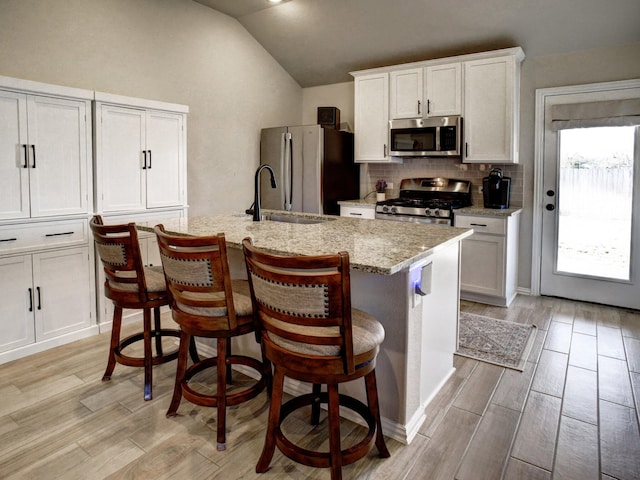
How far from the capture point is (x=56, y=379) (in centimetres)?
265

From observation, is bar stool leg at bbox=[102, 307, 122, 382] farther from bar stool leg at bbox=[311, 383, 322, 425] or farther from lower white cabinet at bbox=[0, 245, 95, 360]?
bar stool leg at bbox=[311, 383, 322, 425]

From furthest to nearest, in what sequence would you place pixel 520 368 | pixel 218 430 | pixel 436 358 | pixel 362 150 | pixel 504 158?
pixel 362 150, pixel 504 158, pixel 520 368, pixel 436 358, pixel 218 430

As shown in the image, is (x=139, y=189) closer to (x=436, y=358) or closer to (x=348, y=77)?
(x=436, y=358)

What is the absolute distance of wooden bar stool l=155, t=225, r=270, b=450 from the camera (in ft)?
6.07

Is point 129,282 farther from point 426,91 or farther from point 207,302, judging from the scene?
point 426,91

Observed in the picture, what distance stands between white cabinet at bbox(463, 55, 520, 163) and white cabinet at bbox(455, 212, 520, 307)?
625mm

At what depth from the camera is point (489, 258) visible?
4.12 metres

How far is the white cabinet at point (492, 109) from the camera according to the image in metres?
4.08

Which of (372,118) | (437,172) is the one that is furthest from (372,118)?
(437,172)

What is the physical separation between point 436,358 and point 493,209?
222 centimetres

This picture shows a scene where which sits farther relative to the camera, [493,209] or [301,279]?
[493,209]

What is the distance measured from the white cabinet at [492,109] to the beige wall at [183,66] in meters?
2.36

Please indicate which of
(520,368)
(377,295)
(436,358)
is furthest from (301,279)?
(520,368)

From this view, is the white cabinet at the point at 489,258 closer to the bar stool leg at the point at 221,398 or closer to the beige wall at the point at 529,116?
the beige wall at the point at 529,116
